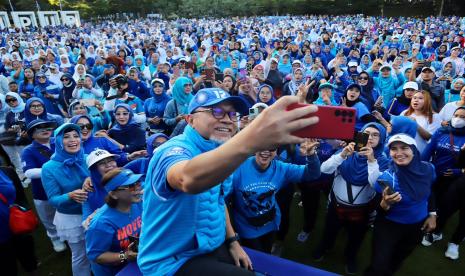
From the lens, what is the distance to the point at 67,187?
3652 mm

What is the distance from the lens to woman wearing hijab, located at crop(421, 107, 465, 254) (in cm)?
438

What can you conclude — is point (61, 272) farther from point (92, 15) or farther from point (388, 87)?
point (92, 15)

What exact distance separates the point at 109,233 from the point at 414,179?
10.3 ft

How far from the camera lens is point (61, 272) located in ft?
14.3

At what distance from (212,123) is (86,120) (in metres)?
3.72

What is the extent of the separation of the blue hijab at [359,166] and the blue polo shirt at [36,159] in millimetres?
4117

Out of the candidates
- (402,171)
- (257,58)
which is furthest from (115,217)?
(257,58)

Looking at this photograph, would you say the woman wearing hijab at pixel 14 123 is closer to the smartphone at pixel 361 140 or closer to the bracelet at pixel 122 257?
the bracelet at pixel 122 257

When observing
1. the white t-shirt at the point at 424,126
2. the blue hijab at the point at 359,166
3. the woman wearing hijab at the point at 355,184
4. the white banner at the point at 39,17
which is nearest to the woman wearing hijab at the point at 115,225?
the woman wearing hijab at the point at 355,184

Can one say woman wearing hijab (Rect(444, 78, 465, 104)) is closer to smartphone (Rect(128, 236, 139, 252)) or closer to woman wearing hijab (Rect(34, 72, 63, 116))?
smartphone (Rect(128, 236, 139, 252))

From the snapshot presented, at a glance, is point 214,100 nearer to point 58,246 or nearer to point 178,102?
point 58,246

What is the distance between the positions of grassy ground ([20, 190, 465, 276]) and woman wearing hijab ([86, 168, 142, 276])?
6.51 ft

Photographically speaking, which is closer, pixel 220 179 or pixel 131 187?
pixel 220 179

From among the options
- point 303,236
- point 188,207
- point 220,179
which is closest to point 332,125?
point 220,179
